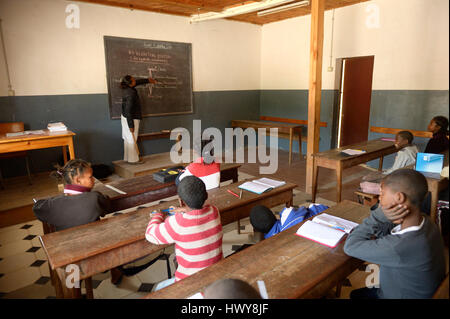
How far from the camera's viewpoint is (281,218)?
1.99m

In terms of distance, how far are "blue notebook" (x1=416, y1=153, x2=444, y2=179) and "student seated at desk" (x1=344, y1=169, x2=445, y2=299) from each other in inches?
12.6

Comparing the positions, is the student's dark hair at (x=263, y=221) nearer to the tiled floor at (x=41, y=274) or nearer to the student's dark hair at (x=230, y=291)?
the tiled floor at (x=41, y=274)

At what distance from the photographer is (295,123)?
6879 millimetres

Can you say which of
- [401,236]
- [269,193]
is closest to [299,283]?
[401,236]

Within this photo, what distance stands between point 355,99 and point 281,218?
489 cm

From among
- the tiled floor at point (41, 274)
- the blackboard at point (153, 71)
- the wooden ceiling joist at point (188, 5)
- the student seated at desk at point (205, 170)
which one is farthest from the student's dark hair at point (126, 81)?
the student seated at desk at point (205, 170)

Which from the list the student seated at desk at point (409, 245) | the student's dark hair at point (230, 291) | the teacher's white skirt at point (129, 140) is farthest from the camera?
the teacher's white skirt at point (129, 140)

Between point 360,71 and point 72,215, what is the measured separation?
223 inches

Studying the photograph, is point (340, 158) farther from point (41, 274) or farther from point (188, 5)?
point (188, 5)

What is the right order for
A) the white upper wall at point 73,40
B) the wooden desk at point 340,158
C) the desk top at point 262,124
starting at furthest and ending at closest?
the desk top at point 262,124 < the white upper wall at point 73,40 < the wooden desk at point 340,158

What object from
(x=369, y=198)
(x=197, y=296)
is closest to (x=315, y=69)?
(x=369, y=198)

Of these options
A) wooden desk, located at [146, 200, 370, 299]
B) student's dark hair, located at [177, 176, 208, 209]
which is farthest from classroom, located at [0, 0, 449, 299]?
student's dark hair, located at [177, 176, 208, 209]

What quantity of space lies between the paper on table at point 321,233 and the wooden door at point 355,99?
480 centimetres

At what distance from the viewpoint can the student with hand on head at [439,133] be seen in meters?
0.95
